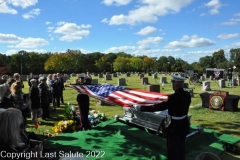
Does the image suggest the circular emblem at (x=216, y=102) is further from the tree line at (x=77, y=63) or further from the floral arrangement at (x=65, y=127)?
the tree line at (x=77, y=63)

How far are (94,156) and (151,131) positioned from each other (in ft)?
6.94

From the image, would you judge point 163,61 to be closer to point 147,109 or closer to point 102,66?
point 102,66

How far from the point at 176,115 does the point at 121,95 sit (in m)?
2.69

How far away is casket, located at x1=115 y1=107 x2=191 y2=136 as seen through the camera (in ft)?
19.8

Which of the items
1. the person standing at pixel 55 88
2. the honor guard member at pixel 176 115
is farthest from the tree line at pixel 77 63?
the honor guard member at pixel 176 115

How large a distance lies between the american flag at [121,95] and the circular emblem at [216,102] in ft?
17.1

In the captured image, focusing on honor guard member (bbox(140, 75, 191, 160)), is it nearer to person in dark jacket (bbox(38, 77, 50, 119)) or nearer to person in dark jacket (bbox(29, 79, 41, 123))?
person in dark jacket (bbox(29, 79, 41, 123))

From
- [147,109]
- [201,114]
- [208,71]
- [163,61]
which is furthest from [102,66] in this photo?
[147,109]

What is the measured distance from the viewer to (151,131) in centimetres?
662

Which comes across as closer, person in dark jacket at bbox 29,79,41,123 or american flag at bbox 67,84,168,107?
american flag at bbox 67,84,168,107

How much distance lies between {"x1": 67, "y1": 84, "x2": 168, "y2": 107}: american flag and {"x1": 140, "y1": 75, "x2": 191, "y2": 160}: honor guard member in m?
1.52

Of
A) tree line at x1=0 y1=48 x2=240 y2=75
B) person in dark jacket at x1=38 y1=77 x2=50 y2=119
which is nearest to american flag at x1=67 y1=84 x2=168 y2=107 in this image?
person in dark jacket at x1=38 y1=77 x2=50 y2=119

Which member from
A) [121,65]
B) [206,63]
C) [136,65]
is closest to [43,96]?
[121,65]

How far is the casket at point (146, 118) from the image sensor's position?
605 cm
